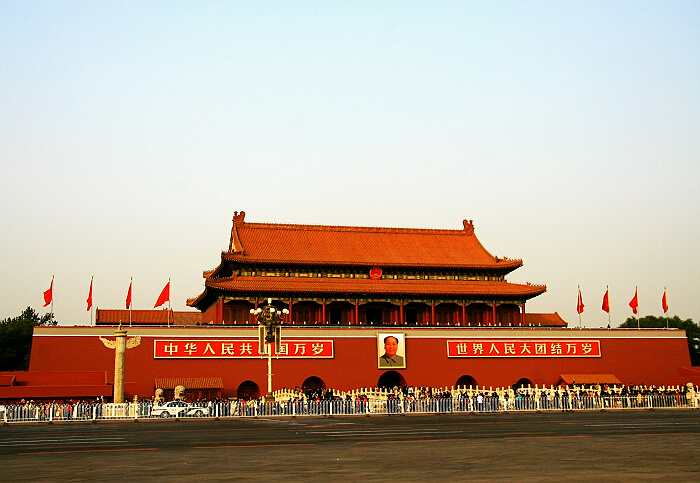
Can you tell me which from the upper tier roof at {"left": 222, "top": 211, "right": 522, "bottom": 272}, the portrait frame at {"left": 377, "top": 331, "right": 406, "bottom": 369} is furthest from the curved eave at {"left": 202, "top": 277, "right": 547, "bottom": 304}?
the portrait frame at {"left": 377, "top": 331, "right": 406, "bottom": 369}

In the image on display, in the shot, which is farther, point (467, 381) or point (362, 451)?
point (467, 381)

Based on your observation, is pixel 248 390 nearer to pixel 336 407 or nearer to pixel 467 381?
pixel 336 407

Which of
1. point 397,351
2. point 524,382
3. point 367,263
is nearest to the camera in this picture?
point 397,351

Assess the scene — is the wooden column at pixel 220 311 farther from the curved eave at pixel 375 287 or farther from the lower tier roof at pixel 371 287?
the curved eave at pixel 375 287

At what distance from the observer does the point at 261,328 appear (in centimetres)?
3494

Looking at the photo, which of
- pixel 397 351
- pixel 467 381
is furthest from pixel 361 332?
pixel 467 381

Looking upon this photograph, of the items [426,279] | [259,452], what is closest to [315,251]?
[426,279]

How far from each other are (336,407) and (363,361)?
11895 mm

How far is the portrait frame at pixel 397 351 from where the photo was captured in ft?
154

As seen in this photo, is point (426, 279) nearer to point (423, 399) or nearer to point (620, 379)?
point (620, 379)

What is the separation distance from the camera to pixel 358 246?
54.7 meters

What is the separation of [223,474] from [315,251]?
38.9 metres

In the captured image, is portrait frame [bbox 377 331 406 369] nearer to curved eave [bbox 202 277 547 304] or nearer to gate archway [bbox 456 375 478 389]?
curved eave [bbox 202 277 547 304]

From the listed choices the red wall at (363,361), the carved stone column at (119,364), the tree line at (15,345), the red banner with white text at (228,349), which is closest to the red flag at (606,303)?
the red wall at (363,361)
